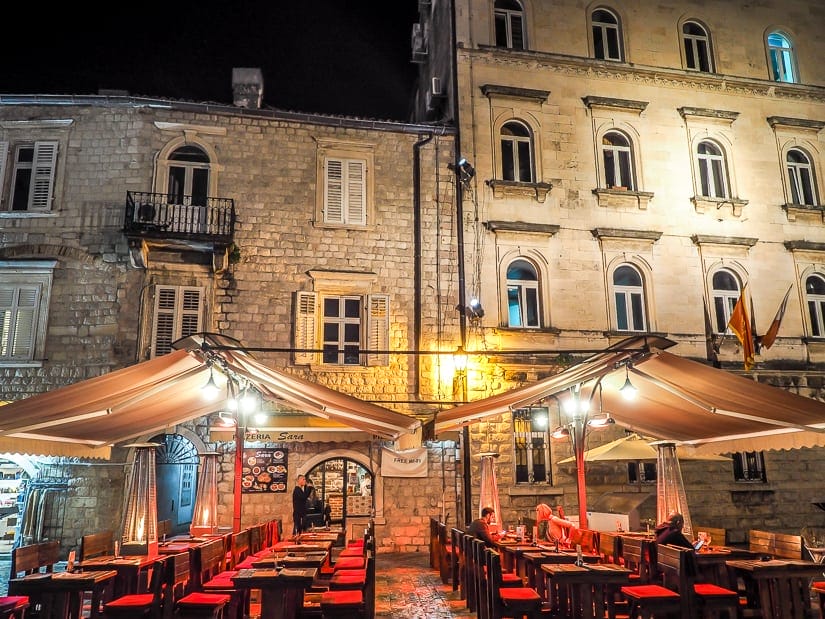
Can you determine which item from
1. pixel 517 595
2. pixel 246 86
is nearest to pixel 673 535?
pixel 517 595

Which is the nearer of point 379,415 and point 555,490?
point 379,415

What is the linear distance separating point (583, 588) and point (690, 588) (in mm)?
979

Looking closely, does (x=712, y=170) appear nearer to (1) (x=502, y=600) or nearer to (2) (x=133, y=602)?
(1) (x=502, y=600)

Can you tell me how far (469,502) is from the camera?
13.9 m

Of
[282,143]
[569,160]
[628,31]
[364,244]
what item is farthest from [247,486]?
[628,31]

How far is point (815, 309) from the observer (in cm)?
1639

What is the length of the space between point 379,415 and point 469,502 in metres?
6.63

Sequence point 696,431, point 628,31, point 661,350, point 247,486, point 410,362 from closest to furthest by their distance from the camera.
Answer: point 661,350, point 696,431, point 247,486, point 410,362, point 628,31

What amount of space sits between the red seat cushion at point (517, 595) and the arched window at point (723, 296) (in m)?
11.2

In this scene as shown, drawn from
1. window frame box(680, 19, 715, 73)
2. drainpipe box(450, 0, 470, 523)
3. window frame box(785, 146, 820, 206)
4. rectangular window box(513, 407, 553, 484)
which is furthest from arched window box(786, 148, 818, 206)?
rectangular window box(513, 407, 553, 484)

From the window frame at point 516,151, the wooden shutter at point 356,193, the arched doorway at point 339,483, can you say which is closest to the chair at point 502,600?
the arched doorway at point 339,483

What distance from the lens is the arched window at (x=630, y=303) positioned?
15.6 m

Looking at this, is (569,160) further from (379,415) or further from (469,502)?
(379,415)

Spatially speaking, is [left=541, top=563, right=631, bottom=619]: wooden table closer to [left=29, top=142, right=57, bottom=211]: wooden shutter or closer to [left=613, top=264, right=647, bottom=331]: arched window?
[left=613, top=264, right=647, bottom=331]: arched window
